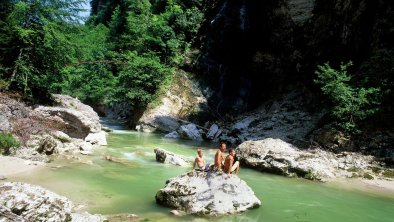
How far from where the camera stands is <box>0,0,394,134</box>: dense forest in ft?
60.1

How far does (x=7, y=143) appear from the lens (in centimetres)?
1334

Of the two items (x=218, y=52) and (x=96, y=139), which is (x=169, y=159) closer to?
(x=96, y=139)

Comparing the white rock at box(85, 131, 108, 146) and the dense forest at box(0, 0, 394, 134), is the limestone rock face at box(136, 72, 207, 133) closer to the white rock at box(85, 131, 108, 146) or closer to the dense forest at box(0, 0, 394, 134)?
the dense forest at box(0, 0, 394, 134)

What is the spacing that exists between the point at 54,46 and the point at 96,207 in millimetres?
11556

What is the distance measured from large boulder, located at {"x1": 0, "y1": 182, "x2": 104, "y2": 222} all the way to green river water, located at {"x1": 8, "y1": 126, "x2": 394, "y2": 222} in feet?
4.45

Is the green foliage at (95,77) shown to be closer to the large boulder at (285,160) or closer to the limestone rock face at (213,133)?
the limestone rock face at (213,133)

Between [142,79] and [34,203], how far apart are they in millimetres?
22626

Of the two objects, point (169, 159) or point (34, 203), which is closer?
point (34, 203)

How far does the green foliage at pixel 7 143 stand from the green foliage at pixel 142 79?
15710 mm

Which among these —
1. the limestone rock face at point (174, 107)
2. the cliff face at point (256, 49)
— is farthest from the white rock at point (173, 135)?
the cliff face at point (256, 49)

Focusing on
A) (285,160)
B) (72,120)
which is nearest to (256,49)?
(285,160)

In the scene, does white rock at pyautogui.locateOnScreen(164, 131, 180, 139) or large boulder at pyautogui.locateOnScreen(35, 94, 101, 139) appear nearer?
large boulder at pyautogui.locateOnScreen(35, 94, 101, 139)

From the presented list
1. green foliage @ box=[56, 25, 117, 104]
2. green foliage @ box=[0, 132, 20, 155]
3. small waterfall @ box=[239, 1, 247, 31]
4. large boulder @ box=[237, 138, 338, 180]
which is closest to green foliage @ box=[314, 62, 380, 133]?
large boulder @ box=[237, 138, 338, 180]

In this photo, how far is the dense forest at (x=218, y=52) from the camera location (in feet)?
60.1
